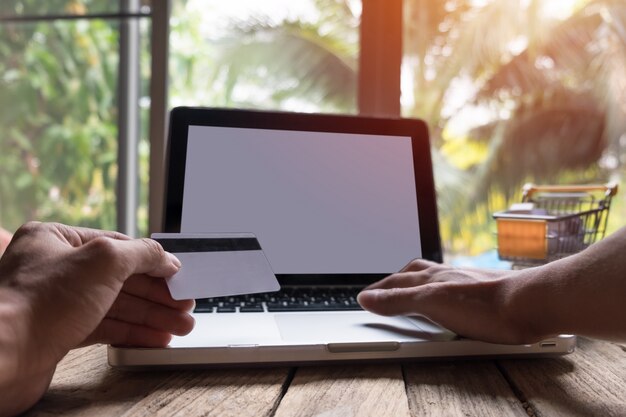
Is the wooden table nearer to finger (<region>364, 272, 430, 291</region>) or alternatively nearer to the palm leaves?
finger (<region>364, 272, 430, 291</region>)

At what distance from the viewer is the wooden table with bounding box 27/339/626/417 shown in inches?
17.1

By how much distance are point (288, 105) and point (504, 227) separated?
2.23 ft

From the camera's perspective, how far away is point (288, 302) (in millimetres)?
767

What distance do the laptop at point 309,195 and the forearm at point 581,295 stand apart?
0.25m

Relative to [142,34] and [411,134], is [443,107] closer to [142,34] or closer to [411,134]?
[411,134]

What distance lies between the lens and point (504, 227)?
3.14 feet

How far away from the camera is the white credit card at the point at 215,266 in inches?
21.0

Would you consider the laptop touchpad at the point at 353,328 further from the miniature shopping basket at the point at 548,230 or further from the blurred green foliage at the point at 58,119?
the blurred green foliage at the point at 58,119

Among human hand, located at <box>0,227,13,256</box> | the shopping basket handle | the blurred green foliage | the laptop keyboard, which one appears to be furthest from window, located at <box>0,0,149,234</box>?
the shopping basket handle

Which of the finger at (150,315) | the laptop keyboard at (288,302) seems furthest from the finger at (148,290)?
the laptop keyboard at (288,302)

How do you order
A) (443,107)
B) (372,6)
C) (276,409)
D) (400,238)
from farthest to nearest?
(443,107)
(372,6)
(400,238)
(276,409)

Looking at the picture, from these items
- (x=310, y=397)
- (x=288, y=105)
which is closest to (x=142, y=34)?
(x=288, y=105)

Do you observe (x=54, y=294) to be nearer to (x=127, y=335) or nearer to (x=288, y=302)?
(x=127, y=335)

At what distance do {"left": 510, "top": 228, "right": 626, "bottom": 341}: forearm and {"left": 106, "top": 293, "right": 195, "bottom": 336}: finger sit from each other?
0.35 m
